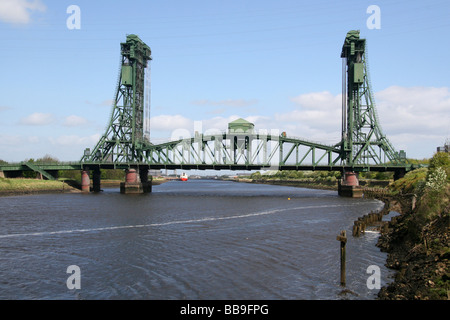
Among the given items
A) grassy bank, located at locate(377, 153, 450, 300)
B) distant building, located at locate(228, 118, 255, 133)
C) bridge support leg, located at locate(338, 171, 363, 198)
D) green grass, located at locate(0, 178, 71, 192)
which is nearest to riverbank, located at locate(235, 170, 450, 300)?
grassy bank, located at locate(377, 153, 450, 300)

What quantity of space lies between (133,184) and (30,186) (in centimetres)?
2520

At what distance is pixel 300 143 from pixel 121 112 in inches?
2049

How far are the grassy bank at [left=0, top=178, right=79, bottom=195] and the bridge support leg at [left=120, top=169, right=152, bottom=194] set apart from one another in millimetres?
15952

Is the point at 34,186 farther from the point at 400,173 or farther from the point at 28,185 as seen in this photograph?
the point at 400,173

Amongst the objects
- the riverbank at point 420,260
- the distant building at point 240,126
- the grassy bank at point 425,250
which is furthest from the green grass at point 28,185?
the riverbank at point 420,260

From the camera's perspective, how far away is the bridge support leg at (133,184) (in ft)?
327

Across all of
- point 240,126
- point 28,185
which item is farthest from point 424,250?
point 28,185

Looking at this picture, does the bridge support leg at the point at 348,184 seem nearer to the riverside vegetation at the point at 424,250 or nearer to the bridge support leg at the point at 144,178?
the bridge support leg at the point at 144,178

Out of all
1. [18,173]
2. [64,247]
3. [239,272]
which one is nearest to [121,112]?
[18,173]

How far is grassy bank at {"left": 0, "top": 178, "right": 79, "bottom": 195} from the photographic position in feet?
280

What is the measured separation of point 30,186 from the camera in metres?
92.4

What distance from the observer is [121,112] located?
106m

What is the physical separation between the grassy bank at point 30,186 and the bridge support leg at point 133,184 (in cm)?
1595
